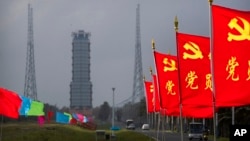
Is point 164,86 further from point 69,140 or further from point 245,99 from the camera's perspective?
point 69,140

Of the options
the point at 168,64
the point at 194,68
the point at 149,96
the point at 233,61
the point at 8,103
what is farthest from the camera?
the point at 149,96

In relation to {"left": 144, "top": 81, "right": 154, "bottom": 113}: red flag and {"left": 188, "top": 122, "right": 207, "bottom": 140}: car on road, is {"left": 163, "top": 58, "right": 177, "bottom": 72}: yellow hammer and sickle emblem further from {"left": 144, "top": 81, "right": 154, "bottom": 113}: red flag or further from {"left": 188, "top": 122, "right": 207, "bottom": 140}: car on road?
{"left": 188, "top": 122, "right": 207, "bottom": 140}: car on road

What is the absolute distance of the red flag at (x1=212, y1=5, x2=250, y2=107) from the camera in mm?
12062

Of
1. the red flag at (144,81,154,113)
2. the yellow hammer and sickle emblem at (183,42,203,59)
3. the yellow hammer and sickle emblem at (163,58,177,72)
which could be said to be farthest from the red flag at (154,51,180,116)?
the red flag at (144,81,154,113)

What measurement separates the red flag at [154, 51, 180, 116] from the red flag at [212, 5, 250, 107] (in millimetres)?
10699

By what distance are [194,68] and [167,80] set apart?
5950 mm

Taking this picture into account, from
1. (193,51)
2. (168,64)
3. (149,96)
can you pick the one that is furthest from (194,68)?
(149,96)

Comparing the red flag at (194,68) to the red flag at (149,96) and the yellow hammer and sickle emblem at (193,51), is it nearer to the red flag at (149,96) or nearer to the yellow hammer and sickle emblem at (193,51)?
the yellow hammer and sickle emblem at (193,51)

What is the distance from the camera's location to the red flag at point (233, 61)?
1206 cm

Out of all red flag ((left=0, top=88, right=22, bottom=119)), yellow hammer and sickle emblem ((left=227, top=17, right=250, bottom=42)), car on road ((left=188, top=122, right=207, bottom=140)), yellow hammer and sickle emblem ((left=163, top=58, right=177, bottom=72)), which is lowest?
car on road ((left=188, top=122, right=207, bottom=140))

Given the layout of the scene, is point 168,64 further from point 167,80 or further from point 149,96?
point 149,96

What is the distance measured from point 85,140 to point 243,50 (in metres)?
39.0

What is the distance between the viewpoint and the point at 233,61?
476 inches

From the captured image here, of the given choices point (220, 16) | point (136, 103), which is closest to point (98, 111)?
point (136, 103)
